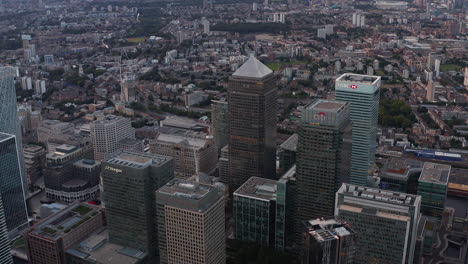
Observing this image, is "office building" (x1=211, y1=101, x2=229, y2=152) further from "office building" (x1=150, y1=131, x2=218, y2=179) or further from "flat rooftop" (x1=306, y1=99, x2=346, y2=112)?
"flat rooftop" (x1=306, y1=99, x2=346, y2=112)

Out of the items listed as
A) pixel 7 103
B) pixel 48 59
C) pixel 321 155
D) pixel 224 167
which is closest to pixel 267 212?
pixel 321 155

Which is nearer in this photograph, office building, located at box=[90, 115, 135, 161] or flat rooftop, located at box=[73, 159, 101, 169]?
flat rooftop, located at box=[73, 159, 101, 169]

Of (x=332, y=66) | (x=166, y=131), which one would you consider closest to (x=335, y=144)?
(x=166, y=131)

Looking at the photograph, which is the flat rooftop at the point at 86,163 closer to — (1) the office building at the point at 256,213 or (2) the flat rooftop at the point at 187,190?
(1) the office building at the point at 256,213

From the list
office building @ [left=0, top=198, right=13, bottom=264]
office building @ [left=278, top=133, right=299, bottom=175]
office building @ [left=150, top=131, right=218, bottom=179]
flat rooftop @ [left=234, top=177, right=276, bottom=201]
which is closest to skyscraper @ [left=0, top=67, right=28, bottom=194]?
office building @ [left=150, top=131, right=218, bottom=179]

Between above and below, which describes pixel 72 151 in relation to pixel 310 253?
below

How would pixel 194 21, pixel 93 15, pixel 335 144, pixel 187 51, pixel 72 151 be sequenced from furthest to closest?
pixel 93 15, pixel 194 21, pixel 187 51, pixel 72 151, pixel 335 144

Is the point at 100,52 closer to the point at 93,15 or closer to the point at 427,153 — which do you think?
the point at 93,15
